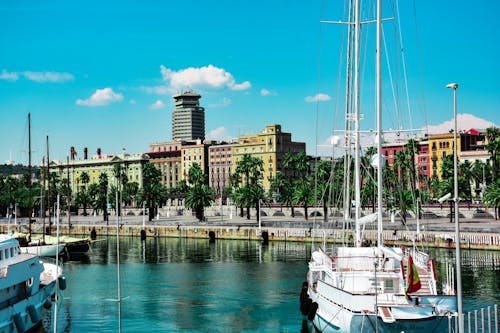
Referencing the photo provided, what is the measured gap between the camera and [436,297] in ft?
134

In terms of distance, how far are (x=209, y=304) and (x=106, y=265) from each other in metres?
35.9

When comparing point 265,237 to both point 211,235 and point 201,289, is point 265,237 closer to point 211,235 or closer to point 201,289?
point 211,235

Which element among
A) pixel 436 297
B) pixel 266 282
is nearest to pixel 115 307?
pixel 266 282

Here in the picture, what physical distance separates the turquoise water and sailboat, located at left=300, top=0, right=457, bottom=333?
253 inches

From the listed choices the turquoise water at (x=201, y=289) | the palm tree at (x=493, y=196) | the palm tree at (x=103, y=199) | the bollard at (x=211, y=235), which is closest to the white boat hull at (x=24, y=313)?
the turquoise water at (x=201, y=289)

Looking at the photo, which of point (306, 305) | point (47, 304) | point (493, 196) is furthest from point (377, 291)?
point (493, 196)

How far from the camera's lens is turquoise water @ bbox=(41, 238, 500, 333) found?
2191 inches

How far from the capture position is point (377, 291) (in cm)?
4288

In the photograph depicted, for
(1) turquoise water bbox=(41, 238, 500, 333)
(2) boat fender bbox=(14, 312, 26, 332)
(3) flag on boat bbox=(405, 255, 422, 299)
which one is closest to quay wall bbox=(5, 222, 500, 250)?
(1) turquoise water bbox=(41, 238, 500, 333)

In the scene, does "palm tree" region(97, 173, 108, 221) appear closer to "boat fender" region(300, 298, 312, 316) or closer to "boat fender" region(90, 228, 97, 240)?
"boat fender" region(90, 228, 97, 240)

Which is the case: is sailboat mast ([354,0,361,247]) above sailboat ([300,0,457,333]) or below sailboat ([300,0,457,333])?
above

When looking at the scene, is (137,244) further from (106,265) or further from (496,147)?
(496,147)

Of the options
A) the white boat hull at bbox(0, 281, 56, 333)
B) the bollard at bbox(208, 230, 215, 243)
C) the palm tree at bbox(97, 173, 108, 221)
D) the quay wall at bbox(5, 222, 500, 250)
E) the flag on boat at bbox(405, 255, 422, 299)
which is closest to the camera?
the flag on boat at bbox(405, 255, 422, 299)

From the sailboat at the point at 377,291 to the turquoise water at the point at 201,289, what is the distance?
21.1 ft
